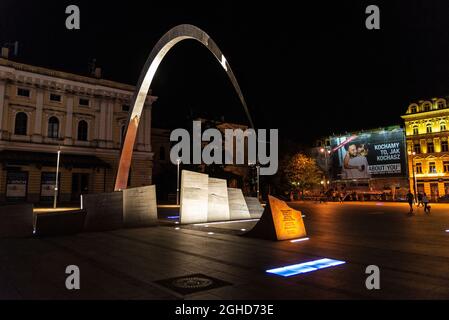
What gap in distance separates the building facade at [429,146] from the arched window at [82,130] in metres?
44.0

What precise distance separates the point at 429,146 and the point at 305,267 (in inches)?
2090

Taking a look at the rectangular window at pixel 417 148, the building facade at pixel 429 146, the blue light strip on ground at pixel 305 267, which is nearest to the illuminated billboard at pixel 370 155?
the building facade at pixel 429 146

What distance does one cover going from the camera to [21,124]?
3653 cm

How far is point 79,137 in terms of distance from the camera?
1592 inches

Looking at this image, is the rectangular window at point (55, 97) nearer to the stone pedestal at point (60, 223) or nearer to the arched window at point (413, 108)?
the stone pedestal at point (60, 223)

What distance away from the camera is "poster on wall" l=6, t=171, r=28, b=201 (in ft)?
112

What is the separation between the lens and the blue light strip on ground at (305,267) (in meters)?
6.79

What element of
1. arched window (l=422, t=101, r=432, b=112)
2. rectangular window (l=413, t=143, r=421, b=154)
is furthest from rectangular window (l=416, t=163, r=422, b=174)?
arched window (l=422, t=101, r=432, b=112)

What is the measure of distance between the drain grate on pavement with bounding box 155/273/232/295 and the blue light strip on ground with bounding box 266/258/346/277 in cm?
131

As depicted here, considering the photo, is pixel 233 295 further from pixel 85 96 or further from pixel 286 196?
pixel 286 196

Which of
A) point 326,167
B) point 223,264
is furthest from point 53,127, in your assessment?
point 326,167

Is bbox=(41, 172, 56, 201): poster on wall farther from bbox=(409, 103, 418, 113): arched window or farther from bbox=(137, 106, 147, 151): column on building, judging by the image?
bbox=(409, 103, 418, 113): arched window

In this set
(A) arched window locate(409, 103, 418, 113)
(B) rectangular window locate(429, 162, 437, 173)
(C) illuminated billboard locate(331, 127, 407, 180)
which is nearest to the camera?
(B) rectangular window locate(429, 162, 437, 173)
